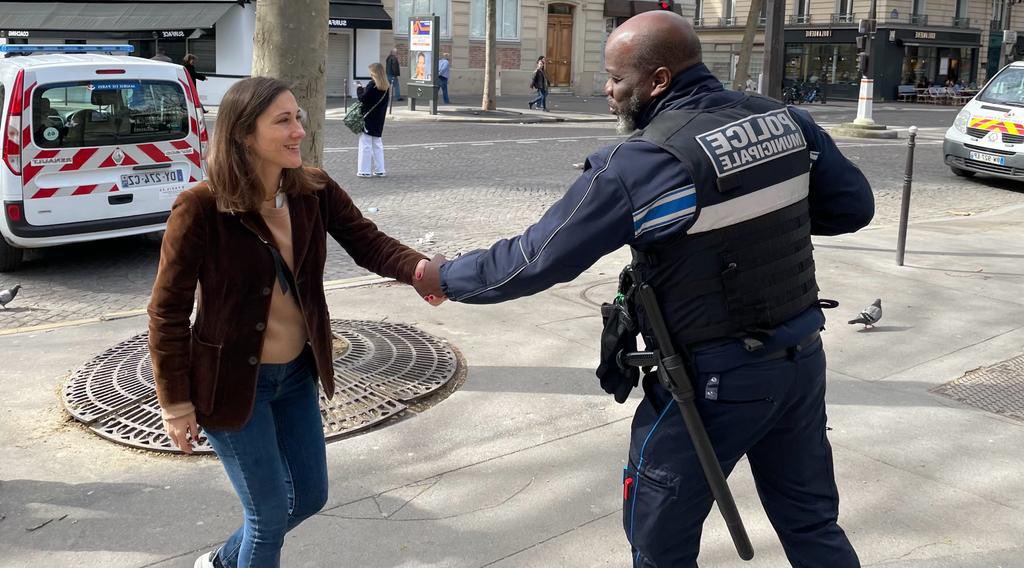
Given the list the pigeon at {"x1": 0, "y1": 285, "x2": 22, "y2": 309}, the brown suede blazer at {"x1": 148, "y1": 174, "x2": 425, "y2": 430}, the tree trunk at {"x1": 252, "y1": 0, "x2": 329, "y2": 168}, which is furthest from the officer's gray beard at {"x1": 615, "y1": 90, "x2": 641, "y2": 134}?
the pigeon at {"x1": 0, "y1": 285, "x2": 22, "y2": 309}

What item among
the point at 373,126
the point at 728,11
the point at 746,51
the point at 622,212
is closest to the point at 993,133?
the point at 373,126

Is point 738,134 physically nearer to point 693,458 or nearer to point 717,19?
point 693,458

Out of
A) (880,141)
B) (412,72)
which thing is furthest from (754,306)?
(412,72)

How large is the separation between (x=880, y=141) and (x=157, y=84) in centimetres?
1671

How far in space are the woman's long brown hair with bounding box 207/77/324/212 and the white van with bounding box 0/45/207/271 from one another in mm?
5801

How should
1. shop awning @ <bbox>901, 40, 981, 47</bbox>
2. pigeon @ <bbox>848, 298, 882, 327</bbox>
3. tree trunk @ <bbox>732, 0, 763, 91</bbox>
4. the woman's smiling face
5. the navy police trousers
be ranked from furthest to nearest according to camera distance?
shop awning @ <bbox>901, 40, 981, 47</bbox> → tree trunk @ <bbox>732, 0, 763, 91</bbox> → pigeon @ <bbox>848, 298, 882, 327</bbox> → the woman's smiling face → the navy police trousers

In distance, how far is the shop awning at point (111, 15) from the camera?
27.8m

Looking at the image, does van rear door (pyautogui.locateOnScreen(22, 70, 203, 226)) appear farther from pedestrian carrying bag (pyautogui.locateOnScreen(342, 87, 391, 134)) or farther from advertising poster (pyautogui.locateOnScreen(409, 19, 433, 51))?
advertising poster (pyautogui.locateOnScreen(409, 19, 433, 51))

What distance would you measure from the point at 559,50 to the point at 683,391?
119 feet

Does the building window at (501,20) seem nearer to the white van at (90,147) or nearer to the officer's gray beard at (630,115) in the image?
the white van at (90,147)

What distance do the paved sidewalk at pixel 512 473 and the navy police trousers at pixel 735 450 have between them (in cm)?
78

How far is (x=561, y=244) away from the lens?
8.61 feet

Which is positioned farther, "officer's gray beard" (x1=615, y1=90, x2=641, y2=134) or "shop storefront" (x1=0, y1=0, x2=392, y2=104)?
"shop storefront" (x1=0, y1=0, x2=392, y2=104)

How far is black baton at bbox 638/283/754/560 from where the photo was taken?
2.59 meters
